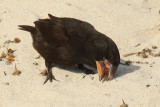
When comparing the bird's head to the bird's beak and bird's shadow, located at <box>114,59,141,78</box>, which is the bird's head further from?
bird's shadow, located at <box>114,59,141,78</box>

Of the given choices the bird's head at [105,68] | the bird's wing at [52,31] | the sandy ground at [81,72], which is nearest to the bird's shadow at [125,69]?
the sandy ground at [81,72]

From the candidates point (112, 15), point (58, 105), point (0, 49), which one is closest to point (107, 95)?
point (58, 105)

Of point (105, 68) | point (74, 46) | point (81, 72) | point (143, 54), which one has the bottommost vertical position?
point (81, 72)

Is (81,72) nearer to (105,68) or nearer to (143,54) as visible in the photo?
(105,68)

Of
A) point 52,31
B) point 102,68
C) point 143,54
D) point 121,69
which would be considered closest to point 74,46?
point 52,31

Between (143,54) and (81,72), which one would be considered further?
(143,54)

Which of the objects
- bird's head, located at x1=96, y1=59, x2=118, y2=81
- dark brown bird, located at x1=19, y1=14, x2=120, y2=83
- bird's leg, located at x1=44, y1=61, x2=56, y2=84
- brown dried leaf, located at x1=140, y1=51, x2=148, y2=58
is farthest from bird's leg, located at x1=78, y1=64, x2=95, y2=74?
brown dried leaf, located at x1=140, y1=51, x2=148, y2=58

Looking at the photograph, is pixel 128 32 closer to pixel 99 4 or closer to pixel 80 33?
pixel 99 4

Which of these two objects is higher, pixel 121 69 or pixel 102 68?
pixel 102 68
